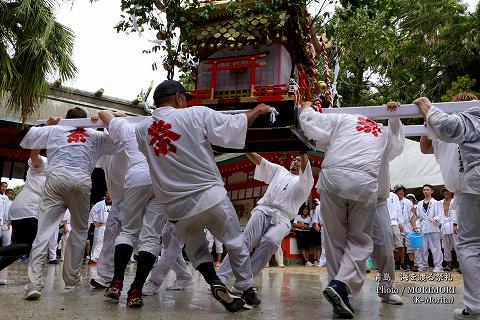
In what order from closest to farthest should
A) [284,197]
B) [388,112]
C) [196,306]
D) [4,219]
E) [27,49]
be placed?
[196,306]
[388,112]
[284,197]
[27,49]
[4,219]

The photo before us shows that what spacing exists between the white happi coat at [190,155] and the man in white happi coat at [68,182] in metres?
1.21

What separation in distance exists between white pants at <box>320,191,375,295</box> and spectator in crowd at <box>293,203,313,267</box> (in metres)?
9.28

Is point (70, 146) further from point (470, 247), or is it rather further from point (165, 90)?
point (470, 247)

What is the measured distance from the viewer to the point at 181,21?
18.1 ft

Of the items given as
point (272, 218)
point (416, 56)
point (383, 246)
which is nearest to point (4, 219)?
point (272, 218)

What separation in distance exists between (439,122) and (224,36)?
269 cm

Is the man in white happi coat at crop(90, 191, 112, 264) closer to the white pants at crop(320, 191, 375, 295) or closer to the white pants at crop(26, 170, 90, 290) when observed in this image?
the white pants at crop(26, 170, 90, 290)

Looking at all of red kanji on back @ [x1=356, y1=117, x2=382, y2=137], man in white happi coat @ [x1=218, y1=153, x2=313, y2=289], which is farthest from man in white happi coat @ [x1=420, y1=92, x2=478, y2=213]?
man in white happi coat @ [x1=218, y1=153, x2=313, y2=289]

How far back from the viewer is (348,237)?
4082 mm

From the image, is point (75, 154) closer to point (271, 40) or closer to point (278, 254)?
point (271, 40)

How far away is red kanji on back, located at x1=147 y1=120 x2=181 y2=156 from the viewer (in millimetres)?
3736

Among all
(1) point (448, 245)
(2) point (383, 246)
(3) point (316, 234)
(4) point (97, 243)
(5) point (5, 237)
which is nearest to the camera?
(2) point (383, 246)

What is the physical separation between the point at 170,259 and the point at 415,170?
11.1m

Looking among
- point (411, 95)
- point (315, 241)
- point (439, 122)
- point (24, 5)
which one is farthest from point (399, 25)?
point (439, 122)
